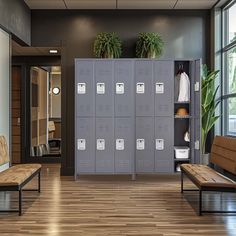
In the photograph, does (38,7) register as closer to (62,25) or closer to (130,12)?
(62,25)

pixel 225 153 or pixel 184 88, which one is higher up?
pixel 184 88

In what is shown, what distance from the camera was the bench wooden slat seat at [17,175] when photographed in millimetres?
4176

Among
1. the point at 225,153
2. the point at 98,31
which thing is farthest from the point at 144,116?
the point at 225,153

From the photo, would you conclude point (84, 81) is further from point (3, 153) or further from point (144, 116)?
point (3, 153)

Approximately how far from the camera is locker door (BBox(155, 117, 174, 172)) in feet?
21.7

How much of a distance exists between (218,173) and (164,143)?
→ 5.81ft

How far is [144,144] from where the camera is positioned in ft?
21.8

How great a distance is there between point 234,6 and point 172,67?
139 centimetres

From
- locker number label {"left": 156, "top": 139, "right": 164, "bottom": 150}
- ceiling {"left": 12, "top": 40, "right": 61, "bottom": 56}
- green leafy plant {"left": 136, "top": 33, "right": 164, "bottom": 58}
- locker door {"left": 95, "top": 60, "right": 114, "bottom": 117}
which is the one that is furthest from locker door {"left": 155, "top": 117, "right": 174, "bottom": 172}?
ceiling {"left": 12, "top": 40, "right": 61, "bottom": 56}

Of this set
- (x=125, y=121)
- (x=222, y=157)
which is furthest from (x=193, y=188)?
(x=125, y=121)

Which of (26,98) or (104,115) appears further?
(26,98)

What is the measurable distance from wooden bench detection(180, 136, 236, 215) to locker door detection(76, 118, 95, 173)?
5.57 ft

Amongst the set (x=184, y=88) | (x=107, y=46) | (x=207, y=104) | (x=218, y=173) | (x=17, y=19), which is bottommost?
(x=218, y=173)

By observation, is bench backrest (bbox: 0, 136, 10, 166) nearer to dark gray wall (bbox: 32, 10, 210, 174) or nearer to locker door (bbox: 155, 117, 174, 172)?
dark gray wall (bbox: 32, 10, 210, 174)
